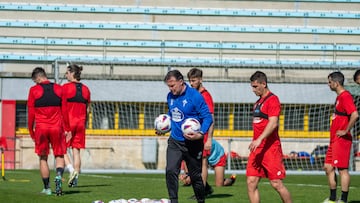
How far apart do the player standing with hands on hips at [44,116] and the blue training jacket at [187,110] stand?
281 centimetres

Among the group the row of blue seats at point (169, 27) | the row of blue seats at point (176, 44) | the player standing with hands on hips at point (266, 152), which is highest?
the row of blue seats at point (169, 27)

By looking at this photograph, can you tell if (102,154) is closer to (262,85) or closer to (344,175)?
(344,175)

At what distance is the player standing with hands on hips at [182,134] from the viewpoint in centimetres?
994

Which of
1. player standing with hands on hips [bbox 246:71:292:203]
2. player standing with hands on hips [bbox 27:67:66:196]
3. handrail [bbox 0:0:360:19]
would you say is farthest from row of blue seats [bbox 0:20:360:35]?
player standing with hands on hips [bbox 246:71:292:203]

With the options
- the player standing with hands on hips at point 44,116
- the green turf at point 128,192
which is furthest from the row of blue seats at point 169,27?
the player standing with hands on hips at point 44,116

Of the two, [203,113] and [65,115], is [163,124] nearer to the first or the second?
[203,113]

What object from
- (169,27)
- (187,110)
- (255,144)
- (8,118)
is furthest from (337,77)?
(169,27)

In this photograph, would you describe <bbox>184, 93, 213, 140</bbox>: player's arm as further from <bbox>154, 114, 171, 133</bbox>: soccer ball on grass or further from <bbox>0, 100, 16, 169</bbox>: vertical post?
<bbox>0, 100, 16, 169</bbox>: vertical post

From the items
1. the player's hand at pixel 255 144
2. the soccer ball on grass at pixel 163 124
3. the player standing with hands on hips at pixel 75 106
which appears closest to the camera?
the player's hand at pixel 255 144

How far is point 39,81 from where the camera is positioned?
40.4 ft

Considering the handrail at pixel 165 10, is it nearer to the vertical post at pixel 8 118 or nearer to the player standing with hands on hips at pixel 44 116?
the vertical post at pixel 8 118

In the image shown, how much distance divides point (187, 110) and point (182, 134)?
0.29 m

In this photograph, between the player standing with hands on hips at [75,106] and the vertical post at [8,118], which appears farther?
the vertical post at [8,118]

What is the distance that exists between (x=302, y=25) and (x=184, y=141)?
746 inches
